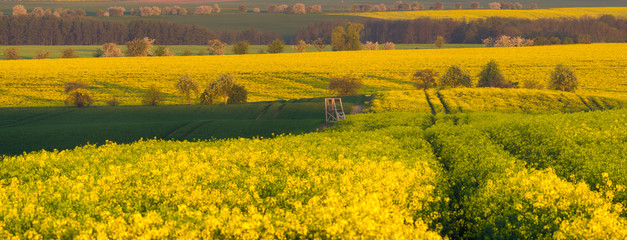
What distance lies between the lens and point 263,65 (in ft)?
513

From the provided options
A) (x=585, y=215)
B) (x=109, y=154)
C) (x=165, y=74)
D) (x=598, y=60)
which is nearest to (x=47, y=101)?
(x=165, y=74)

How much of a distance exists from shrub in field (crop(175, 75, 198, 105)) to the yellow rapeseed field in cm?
452

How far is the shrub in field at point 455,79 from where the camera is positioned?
401 ft

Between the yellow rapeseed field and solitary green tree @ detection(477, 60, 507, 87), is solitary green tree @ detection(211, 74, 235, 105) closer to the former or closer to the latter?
the yellow rapeseed field

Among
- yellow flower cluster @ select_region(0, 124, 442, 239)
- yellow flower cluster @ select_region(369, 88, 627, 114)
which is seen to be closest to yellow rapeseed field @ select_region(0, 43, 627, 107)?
yellow flower cluster @ select_region(369, 88, 627, 114)

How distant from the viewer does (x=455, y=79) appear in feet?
401

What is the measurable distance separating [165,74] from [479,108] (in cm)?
9150

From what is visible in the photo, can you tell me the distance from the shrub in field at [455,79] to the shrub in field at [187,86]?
6042 centimetres

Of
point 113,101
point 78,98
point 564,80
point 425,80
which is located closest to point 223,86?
point 113,101

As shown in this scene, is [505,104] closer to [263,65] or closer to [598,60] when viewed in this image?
[598,60]

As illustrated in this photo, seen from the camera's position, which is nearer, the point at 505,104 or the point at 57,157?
the point at 57,157

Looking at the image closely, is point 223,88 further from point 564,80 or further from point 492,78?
point 564,80

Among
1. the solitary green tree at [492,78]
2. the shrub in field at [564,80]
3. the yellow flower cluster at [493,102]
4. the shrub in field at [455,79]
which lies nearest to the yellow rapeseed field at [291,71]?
the shrub in field at [564,80]

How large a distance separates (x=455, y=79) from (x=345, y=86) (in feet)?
90.6
